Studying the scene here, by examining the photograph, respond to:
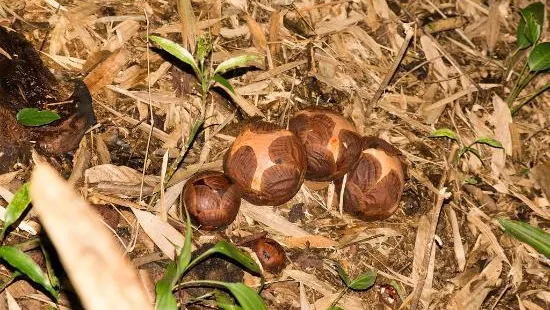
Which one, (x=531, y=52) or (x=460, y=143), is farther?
(x=531, y=52)

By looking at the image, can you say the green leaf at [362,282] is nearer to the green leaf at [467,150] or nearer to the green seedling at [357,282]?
the green seedling at [357,282]

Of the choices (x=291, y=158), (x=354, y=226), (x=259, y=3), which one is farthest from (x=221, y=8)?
(x=354, y=226)

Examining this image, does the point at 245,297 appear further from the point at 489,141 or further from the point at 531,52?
the point at 531,52

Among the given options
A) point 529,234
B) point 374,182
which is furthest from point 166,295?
point 529,234

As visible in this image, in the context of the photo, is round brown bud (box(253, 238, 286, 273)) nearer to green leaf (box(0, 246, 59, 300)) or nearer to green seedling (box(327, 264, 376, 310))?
green seedling (box(327, 264, 376, 310))

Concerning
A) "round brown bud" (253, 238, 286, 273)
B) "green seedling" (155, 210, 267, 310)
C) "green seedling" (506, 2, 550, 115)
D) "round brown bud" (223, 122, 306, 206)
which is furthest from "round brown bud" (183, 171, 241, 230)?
"green seedling" (506, 2, 550, 115)

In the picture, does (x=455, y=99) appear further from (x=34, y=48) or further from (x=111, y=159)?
(x=34, y=48)
